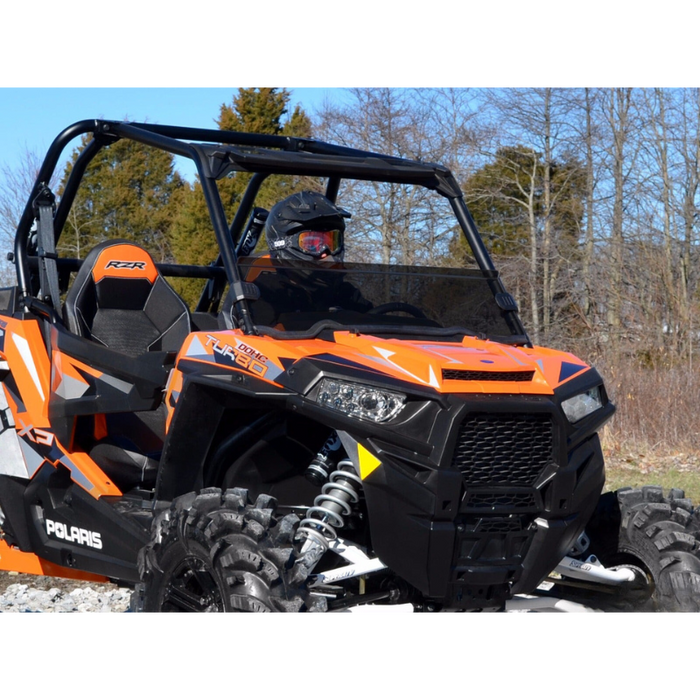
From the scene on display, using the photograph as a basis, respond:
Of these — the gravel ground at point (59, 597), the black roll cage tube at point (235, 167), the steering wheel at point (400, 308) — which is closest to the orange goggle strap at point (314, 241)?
the black roll cage tube at point (235, 167)

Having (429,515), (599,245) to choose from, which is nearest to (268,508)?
(429,515)

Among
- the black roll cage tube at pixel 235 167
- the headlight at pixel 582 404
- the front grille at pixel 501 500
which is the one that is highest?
the black roll cage tube at pixel 235 167

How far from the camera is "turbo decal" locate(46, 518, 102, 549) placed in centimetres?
504

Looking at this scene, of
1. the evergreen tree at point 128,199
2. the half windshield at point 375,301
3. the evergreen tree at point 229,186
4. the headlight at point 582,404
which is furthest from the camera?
the evergreen tree at point 128,199

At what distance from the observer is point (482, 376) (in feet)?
12.3

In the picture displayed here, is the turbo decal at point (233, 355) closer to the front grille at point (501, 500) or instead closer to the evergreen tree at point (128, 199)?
the front grille at point (501, 500)

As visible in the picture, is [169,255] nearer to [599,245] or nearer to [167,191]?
[167,191]

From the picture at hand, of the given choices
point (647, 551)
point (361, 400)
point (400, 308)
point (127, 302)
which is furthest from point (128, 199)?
point (361, 400)

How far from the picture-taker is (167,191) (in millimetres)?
37938

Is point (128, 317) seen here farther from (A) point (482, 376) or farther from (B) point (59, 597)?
(A) point (482, 376)

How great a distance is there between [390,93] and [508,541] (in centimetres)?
2059

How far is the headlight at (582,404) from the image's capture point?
13.0 feet

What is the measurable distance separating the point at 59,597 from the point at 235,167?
Answer: 9.94 feet

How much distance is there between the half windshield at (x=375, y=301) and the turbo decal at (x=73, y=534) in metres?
1.63
